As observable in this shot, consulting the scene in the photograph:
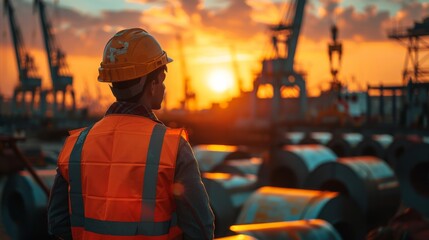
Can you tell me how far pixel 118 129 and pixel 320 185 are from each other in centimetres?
636

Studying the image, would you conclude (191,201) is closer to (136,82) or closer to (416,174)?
(136,82)

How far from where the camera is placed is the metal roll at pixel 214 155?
1082 cm

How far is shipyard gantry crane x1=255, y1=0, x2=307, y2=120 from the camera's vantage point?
159 feet

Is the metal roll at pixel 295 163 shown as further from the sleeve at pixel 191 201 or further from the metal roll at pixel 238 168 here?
the sleeve at pixel 191 201

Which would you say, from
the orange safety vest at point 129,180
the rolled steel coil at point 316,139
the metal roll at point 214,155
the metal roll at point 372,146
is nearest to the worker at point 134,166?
the orange safety vest at point 129,180

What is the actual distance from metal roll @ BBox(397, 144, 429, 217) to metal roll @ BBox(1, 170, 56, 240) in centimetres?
710

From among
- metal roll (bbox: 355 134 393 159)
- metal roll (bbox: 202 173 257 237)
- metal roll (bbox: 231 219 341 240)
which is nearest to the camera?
metal roll (bbox: 231 219 341 240)

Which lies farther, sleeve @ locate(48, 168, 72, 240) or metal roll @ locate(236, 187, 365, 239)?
metal roll @ locate(236, 187, 365, 239)

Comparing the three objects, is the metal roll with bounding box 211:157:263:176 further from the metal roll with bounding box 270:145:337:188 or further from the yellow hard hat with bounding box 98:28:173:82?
the yellow hard hat with bounding box 98:28:173:82

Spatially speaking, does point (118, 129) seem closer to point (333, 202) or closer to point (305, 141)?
point (333, 202)

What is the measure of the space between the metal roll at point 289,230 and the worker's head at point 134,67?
1.88 metres

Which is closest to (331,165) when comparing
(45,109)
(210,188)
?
(210,188)

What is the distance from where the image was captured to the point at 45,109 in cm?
7600

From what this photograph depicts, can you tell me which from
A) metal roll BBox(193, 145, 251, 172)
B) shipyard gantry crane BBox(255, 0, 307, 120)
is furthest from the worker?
shipyard gantry crane BBox(255, 0, 307, 120)
